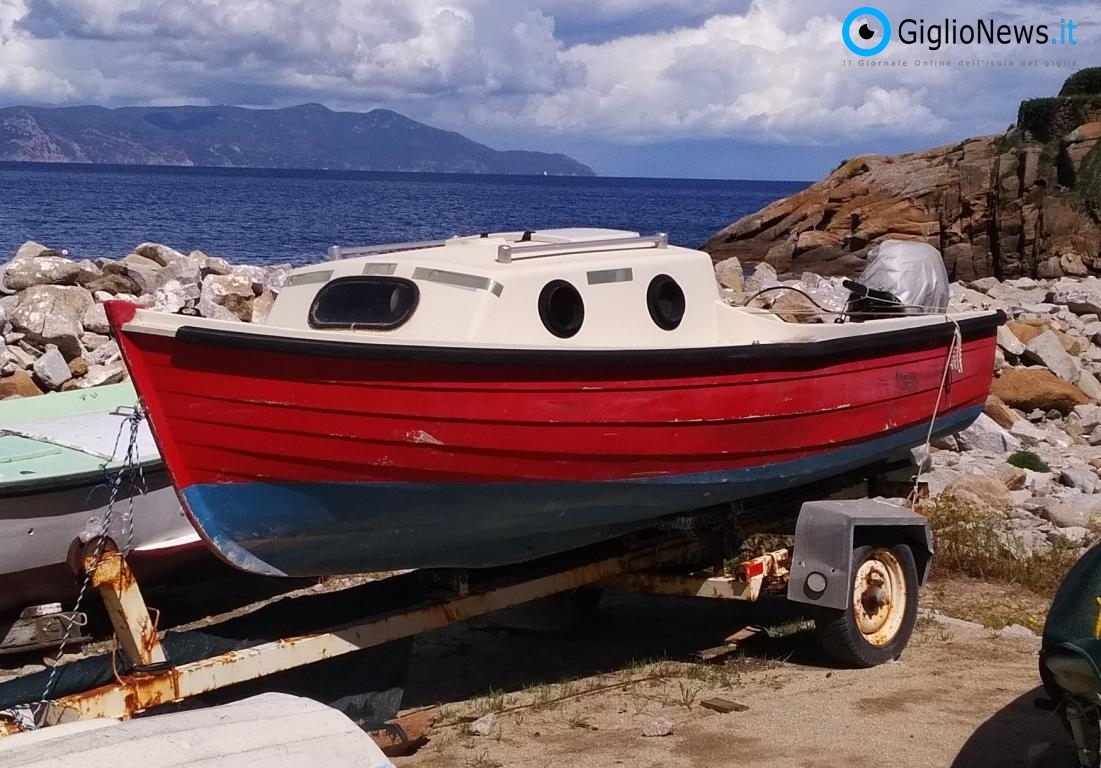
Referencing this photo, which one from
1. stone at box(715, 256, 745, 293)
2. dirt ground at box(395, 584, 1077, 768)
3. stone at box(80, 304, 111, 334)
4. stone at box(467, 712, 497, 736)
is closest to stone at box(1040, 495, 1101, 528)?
dirt ground at box(395, 584, 1077, 768)

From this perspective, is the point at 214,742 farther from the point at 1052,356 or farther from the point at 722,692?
the point at 1052,356

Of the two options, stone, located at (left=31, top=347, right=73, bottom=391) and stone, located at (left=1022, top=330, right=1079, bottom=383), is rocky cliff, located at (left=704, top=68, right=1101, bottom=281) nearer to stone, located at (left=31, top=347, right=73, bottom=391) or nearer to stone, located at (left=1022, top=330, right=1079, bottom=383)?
stone, located at (left=1022, top=330, right=1079, bottom=383)

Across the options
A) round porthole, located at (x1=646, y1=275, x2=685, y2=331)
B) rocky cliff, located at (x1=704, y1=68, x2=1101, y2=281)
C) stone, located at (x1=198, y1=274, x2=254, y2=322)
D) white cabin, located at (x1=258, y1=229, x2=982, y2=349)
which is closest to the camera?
white cabin, located at (x1=258, y1=229, x2=982, y2=349)

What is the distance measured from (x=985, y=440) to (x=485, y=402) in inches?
340

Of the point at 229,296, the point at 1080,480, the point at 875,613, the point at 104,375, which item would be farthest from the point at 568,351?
the point at 229,296

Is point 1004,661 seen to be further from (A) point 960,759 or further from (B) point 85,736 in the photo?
(B) point 85,736

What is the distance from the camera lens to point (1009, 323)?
1881 centimetres

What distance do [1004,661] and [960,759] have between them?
1574 mm

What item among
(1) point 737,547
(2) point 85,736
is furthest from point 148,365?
(1) point 737,547

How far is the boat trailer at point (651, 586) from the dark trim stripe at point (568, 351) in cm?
89

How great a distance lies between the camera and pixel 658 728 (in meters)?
6.29

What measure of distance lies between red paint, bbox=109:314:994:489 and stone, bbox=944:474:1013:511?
4575 mm

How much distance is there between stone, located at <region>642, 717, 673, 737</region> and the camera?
6.25 m

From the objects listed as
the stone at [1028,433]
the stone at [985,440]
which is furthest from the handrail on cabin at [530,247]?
the stone at [1028,433]
